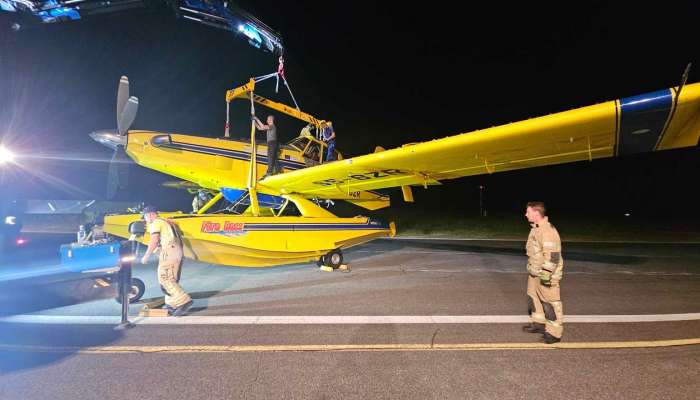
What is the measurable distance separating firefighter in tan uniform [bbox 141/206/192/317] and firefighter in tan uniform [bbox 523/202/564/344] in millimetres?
4645

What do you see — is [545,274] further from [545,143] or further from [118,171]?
[118,171]

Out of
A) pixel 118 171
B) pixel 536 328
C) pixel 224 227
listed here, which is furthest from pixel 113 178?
A: pixel 536 328

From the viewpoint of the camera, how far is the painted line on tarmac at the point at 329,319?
4.20 meters

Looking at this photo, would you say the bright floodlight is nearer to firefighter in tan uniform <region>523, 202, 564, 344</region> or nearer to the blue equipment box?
the blue equipment box

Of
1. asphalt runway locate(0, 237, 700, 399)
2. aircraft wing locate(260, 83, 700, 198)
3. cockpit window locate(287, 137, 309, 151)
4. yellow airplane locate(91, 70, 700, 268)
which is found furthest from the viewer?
cockpit window locate(287, 137, 309, 151)

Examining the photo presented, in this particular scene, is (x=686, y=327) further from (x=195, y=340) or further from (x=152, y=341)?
(x=152, y=341)

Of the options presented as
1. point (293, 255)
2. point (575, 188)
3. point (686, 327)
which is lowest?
point (686, 327)

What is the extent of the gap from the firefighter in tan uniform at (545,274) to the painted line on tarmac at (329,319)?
25.9 inches

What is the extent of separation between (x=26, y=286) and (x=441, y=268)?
29.0ft

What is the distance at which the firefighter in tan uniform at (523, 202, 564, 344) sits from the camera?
340cm

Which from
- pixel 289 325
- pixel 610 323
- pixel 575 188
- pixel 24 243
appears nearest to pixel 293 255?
pixel 289 325

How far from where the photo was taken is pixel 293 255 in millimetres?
7414

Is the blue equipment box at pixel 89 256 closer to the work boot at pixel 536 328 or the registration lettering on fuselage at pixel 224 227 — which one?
the registration lettering on fuselage at pixel 224 227

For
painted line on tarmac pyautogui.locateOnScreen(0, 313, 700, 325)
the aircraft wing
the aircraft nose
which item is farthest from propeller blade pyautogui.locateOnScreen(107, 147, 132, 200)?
painted line on tarmac pyautogui.locateOnScreen(0, 313, 700, 325)
